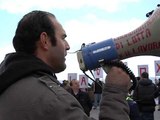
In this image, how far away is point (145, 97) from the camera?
10414mm

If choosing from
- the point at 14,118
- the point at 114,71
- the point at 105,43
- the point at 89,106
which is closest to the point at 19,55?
the point at 14,118

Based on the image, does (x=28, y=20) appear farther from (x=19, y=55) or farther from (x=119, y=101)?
(x=119, y=101)

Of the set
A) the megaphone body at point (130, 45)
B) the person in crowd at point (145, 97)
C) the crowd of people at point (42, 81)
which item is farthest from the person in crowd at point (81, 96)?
the crowd of people at point (42, 81)

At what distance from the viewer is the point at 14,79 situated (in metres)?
2.05

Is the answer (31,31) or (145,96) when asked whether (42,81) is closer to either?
(31,31)

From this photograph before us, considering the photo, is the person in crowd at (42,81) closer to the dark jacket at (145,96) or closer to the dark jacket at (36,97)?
the dark jacket at (36,97)

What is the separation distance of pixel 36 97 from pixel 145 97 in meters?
8.65

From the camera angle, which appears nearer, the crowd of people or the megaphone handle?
the crowd of people

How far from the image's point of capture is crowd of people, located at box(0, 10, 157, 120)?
6.40 feet

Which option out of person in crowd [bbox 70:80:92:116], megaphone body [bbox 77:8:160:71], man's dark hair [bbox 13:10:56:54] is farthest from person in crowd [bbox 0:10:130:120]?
person in crowd [bbox 70:80:92:116]

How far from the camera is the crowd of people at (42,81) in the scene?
1950 millimetres

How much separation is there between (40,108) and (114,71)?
0.54 metres

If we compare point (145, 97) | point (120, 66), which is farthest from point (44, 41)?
point (145, 97)

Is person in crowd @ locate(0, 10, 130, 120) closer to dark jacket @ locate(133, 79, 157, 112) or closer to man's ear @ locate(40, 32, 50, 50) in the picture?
man's ear @ locate(40, 32, 50, 50)
